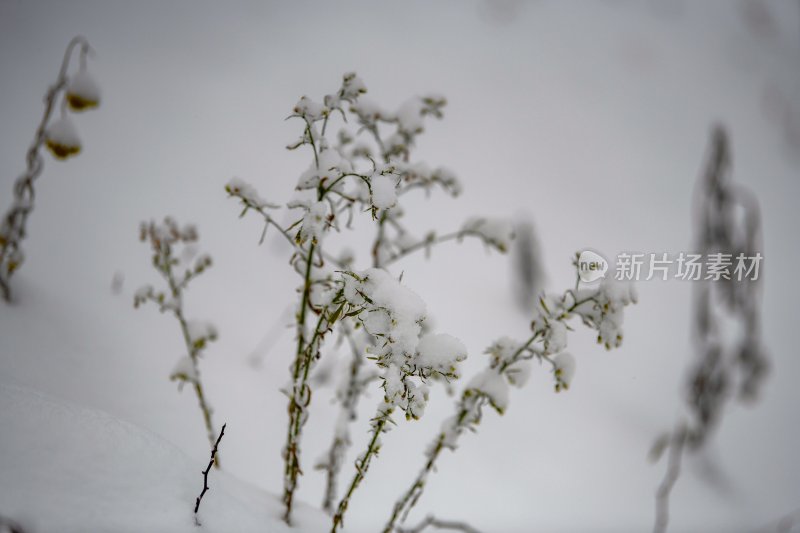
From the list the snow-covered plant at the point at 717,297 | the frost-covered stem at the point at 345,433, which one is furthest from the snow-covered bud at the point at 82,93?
the snow-covered plant at the point at 717,297

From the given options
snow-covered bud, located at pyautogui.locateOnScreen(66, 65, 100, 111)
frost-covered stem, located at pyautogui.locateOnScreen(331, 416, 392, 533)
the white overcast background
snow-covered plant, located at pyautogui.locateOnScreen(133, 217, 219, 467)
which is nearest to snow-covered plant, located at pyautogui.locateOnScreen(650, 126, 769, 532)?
the white overcast background

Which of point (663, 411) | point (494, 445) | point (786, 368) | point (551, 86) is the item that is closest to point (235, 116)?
point (494, 445)

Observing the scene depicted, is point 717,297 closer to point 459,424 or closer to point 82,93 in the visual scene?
point 459,424

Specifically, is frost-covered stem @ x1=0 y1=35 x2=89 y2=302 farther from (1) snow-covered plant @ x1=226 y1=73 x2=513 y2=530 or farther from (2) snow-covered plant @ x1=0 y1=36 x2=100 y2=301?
(1) snow-covered plant @ x1=226 y1=73 x2=513 y2=530

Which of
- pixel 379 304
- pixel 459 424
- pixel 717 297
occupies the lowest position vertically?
pixel 459 424

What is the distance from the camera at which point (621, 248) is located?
6.07 meters

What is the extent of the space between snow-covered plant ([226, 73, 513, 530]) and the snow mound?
216 mm

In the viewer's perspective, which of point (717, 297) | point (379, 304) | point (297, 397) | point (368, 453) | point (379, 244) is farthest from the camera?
point (717, 297)

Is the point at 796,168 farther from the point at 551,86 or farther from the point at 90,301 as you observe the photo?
the point at 90,301

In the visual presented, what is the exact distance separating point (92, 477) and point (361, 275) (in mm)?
556

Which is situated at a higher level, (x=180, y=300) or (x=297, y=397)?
(x=180, y=300)

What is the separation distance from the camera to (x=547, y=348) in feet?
2.98

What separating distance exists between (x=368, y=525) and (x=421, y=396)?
43.5 inches

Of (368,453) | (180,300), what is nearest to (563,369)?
(368,453)
